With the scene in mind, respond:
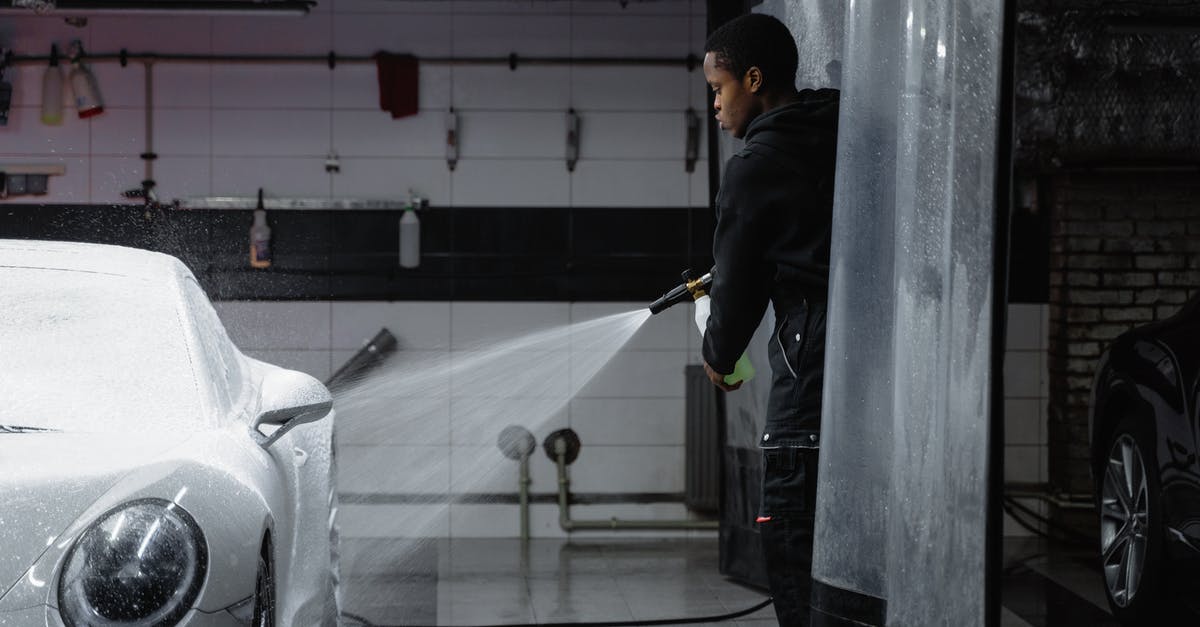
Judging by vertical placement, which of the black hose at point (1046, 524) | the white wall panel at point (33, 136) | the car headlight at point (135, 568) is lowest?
the black hose at point (1046, 524)

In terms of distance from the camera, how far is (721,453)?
6.26 meters

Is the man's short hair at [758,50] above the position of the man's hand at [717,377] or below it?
above

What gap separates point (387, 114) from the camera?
734 centimetres

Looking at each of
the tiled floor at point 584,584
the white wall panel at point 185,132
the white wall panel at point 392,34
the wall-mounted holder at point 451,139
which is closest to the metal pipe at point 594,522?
the tiled floor at point 584,584

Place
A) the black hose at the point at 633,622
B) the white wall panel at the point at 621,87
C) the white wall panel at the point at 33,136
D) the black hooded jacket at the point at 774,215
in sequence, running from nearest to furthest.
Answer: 1. the black hooded jacket at the point at 774,215
2. the black hose at the point at 633,622
3. the white wall panel at the point at 33,136
4. the white wall panel at the point at 621,87

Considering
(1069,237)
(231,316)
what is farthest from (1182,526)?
(231,316)

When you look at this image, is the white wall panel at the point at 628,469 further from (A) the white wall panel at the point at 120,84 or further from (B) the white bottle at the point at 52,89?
(B) the white bottle at the point at 52,89

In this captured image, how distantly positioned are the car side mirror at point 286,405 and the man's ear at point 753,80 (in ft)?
3.81

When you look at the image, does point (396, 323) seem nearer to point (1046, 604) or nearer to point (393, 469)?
point (393, 469)

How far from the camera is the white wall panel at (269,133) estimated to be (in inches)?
287

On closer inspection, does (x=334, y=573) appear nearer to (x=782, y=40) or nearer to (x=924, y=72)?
(x=782, y=40)

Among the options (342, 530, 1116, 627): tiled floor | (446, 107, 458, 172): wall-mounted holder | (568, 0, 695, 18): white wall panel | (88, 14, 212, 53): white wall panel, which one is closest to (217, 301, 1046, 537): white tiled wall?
(342, 530, 1116, 627): tiled floor

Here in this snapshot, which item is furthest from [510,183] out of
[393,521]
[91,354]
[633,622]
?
[91,354]

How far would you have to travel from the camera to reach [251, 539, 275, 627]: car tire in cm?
262
